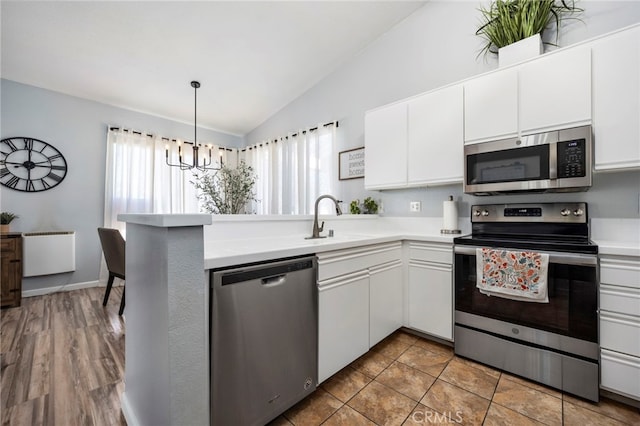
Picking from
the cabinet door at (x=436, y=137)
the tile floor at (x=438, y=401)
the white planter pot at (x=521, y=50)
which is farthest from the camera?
the cabinet door at (x=436, y=137)

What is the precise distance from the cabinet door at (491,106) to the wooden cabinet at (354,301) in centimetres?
111

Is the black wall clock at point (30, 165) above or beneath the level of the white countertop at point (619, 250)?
above

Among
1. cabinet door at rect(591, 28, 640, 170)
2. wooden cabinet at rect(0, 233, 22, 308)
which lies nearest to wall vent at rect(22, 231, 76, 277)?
wooden cabinet at rect(0, 233, 22, 308)

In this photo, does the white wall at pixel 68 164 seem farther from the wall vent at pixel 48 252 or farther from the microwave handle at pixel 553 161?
the microwave handle at pixel 553 161

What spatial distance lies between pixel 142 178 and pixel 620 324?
533cm

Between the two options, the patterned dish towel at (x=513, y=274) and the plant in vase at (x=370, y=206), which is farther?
the plant in vase at (x=370, y=206)

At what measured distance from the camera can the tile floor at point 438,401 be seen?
4.26 ft

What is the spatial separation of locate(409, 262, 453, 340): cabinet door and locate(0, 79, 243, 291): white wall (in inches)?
171

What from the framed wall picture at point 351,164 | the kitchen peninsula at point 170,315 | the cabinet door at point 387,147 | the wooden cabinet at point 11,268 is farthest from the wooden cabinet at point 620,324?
the wooden cabinet at point 11,268

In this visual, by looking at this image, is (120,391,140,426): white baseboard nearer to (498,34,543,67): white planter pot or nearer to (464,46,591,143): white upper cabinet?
(464,46,591,143): white upper cabinet

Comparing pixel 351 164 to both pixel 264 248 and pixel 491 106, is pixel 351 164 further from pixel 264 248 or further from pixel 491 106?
pixel 264 248

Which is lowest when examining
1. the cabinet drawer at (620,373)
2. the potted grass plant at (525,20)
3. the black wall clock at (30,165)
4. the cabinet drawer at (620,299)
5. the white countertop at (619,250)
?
the cabinet drawer at (620,373)

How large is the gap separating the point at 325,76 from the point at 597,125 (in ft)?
9.93

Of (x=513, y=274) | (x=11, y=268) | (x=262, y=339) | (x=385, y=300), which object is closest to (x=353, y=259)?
(x=385, y=300)
